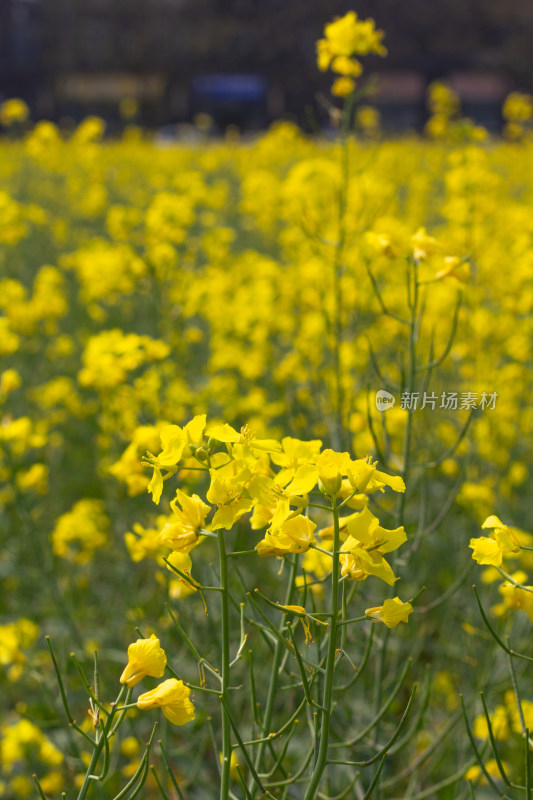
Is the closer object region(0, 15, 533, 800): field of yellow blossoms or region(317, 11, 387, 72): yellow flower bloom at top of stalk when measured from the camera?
Result: region(0, 15, 533, 800): field of yellow blossoms

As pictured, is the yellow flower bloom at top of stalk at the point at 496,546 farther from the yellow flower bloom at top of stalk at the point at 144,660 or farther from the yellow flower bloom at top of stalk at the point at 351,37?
the yellow flower bloom at top of stalk at the point at 351,37

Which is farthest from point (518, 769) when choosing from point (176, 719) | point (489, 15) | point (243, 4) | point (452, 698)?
point (243, 4)

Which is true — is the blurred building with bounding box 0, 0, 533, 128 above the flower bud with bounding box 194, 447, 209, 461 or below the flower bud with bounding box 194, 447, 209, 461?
below

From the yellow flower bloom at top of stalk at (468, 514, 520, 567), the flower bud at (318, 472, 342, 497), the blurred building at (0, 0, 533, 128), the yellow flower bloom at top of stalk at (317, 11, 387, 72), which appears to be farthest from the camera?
the blurred building at (0, 0, 533, 128)

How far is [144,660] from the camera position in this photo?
35.2 inches

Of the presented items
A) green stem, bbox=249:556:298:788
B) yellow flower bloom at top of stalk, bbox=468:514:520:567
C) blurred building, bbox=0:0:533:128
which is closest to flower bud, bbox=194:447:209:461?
green stem, bbox=249:556:298:788

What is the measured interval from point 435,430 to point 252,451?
214 cm

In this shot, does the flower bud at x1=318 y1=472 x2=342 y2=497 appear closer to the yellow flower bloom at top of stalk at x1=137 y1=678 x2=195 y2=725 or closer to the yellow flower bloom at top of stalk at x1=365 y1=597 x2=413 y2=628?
the yellow flower bloom at top of stalk at x1=365 y1=597 x2=413 y2=628

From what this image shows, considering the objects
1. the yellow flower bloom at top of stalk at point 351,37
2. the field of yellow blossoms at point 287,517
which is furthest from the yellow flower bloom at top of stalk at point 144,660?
the yellow flower bloom at top of stalk at point 351,37

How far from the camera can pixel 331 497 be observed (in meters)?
0.83

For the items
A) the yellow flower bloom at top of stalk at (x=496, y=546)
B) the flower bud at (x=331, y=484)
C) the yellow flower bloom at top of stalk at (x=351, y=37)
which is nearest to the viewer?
the flower bud at (x=331, y=484)

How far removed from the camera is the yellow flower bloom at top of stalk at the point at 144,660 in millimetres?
891

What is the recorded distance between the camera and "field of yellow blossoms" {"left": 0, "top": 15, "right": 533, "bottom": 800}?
887 mm

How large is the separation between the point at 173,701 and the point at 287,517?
0.92 feet
